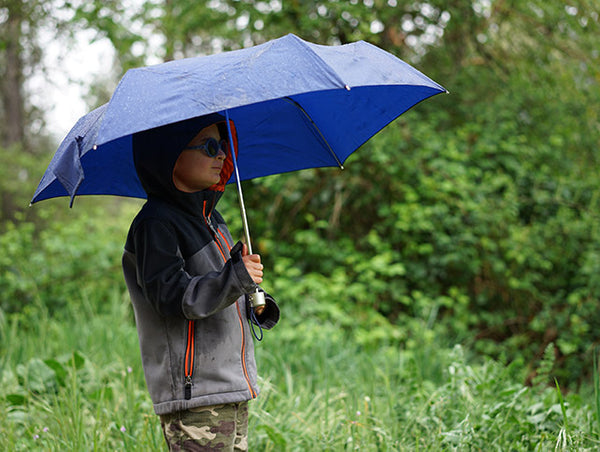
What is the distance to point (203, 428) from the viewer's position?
1.86 meters

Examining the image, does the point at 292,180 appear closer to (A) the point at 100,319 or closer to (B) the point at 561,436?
(A) the point at 100,319

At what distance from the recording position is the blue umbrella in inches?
65.0

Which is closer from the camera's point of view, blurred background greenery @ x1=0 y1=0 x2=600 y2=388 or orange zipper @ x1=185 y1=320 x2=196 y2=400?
orange zipper @ x1=185 y1=320 x2=196 y2=400

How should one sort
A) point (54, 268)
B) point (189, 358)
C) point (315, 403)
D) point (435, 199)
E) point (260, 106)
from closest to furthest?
point (189, 358), point (260, 106), point (315, 403), point (435, 199), point (54, 268)

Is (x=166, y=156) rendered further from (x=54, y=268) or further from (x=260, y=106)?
(x=54, y=268)

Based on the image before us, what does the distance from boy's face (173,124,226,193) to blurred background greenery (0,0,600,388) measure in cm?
291

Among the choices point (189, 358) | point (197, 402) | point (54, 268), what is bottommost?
point (54, 268)

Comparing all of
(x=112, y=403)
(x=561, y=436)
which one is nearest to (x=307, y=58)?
(x=561, y=436)

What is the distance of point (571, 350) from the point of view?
16.3 ft

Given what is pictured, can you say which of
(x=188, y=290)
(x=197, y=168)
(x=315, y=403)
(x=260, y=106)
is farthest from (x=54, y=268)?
(x=188, y=290)

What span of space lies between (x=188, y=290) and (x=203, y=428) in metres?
0.48

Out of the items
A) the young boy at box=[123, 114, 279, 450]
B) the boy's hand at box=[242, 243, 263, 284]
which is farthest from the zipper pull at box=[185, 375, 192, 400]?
the boy's hand at box=[242, 243, 263, 284]

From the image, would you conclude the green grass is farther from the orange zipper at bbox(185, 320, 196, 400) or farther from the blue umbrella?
the blue umbrella

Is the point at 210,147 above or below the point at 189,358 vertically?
above
